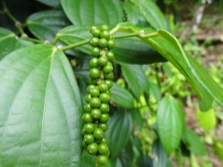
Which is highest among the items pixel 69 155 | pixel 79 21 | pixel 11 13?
pixel 11 13

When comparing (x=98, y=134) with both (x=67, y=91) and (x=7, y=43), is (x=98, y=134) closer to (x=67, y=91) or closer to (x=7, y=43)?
(x=67, y=91)

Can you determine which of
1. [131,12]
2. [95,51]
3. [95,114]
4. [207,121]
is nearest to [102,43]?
[95,51]

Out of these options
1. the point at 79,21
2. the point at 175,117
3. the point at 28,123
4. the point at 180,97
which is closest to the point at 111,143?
the point at 175,117

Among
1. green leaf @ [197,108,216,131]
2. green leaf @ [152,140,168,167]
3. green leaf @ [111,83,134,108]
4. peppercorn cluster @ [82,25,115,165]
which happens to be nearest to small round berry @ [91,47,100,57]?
peppercorn cluster @ [82,25,115,165]

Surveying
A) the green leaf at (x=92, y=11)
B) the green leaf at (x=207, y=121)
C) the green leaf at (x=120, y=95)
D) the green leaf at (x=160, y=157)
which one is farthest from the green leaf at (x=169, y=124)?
the green leaf at (x=207, y=121)

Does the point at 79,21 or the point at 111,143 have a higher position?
the point at 79,21

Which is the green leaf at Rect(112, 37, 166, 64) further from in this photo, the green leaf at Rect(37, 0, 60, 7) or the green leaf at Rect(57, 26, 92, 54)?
the green leaf at Rect(37, 0, 60, 7)

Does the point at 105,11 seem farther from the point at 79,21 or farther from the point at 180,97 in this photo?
the point at 180,97
